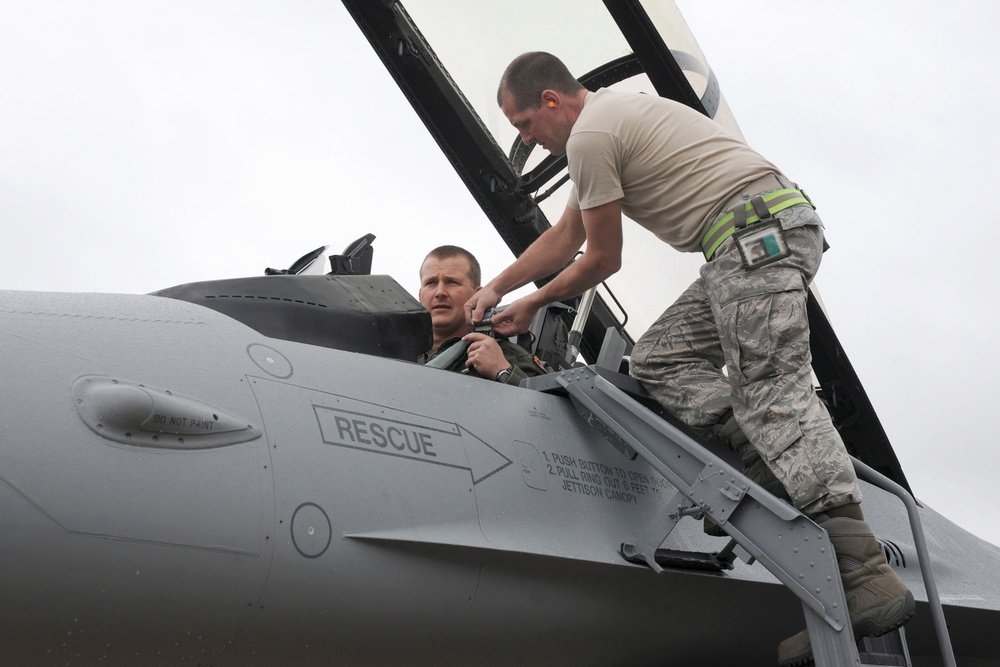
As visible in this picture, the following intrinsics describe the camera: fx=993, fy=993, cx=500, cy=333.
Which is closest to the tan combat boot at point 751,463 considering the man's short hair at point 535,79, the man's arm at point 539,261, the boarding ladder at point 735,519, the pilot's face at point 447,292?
the boarding ladder at point 735,519

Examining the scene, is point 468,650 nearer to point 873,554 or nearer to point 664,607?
point 664,607

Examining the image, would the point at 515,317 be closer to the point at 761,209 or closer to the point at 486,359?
the point at 486,359

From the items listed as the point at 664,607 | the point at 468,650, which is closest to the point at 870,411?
the point at 664,607

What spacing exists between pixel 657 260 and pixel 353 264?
1519 millimetres

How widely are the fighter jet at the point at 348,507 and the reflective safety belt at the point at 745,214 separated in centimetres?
51

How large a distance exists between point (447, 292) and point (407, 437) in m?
2.00

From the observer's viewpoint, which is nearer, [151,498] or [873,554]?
[151,498]

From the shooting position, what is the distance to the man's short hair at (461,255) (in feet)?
14.8

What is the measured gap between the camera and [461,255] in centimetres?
452

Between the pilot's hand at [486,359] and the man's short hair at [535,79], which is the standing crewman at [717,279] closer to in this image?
the man's short hair at [535,79]

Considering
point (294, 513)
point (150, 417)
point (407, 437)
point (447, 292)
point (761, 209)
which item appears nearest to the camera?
point (150, 417)

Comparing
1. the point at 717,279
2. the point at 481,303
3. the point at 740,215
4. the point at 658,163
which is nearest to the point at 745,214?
the point at 740,215

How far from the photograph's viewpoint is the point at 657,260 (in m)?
4.39

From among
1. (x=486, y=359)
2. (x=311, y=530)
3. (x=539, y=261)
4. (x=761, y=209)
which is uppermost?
(x=539, y=261)
